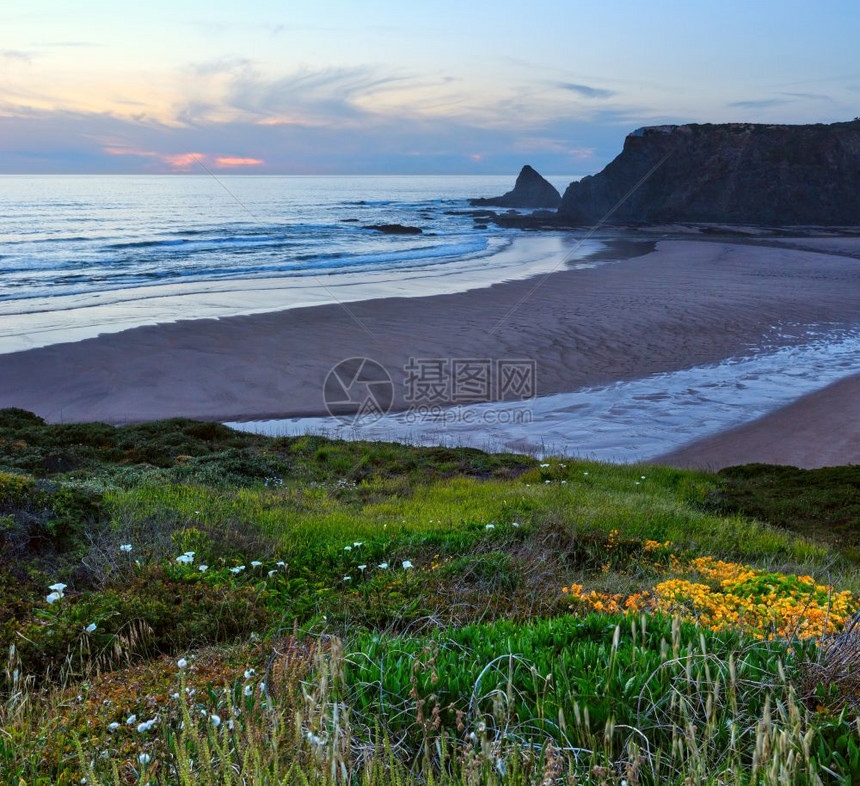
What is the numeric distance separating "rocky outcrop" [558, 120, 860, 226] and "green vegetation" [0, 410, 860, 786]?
209 feet

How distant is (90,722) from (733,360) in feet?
65.4

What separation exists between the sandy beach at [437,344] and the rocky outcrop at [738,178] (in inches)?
1631

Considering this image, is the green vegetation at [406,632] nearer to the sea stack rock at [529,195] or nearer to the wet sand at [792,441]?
the wet sand at [792,441]

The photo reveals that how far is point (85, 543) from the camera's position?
5934mm

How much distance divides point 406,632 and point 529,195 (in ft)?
332

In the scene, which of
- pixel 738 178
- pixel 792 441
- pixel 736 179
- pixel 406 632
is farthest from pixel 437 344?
pixel 738 178

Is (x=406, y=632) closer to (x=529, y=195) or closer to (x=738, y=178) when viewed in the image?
(x=738, y=178)

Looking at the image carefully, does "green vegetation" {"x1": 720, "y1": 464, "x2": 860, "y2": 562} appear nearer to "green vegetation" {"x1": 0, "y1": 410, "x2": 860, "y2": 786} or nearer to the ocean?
"green vegetation" {"x1": 0, "y1": 410, "x2": 860, "y2": 786}

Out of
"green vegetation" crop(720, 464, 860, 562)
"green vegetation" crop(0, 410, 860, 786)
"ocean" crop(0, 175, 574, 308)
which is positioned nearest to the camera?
"green vegetation" crop(0, 410, 860, 786)

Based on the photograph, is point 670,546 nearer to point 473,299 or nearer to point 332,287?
point 473,299

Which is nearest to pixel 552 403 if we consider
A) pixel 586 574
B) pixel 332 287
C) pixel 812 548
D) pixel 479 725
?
pixel 812 548

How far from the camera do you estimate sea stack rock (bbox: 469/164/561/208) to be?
3905 inches

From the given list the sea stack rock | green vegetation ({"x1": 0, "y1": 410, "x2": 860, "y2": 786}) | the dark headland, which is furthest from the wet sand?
the sea stack rock

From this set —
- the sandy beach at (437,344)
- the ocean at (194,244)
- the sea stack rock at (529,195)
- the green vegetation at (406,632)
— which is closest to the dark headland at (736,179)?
the ocean at (194,244)
